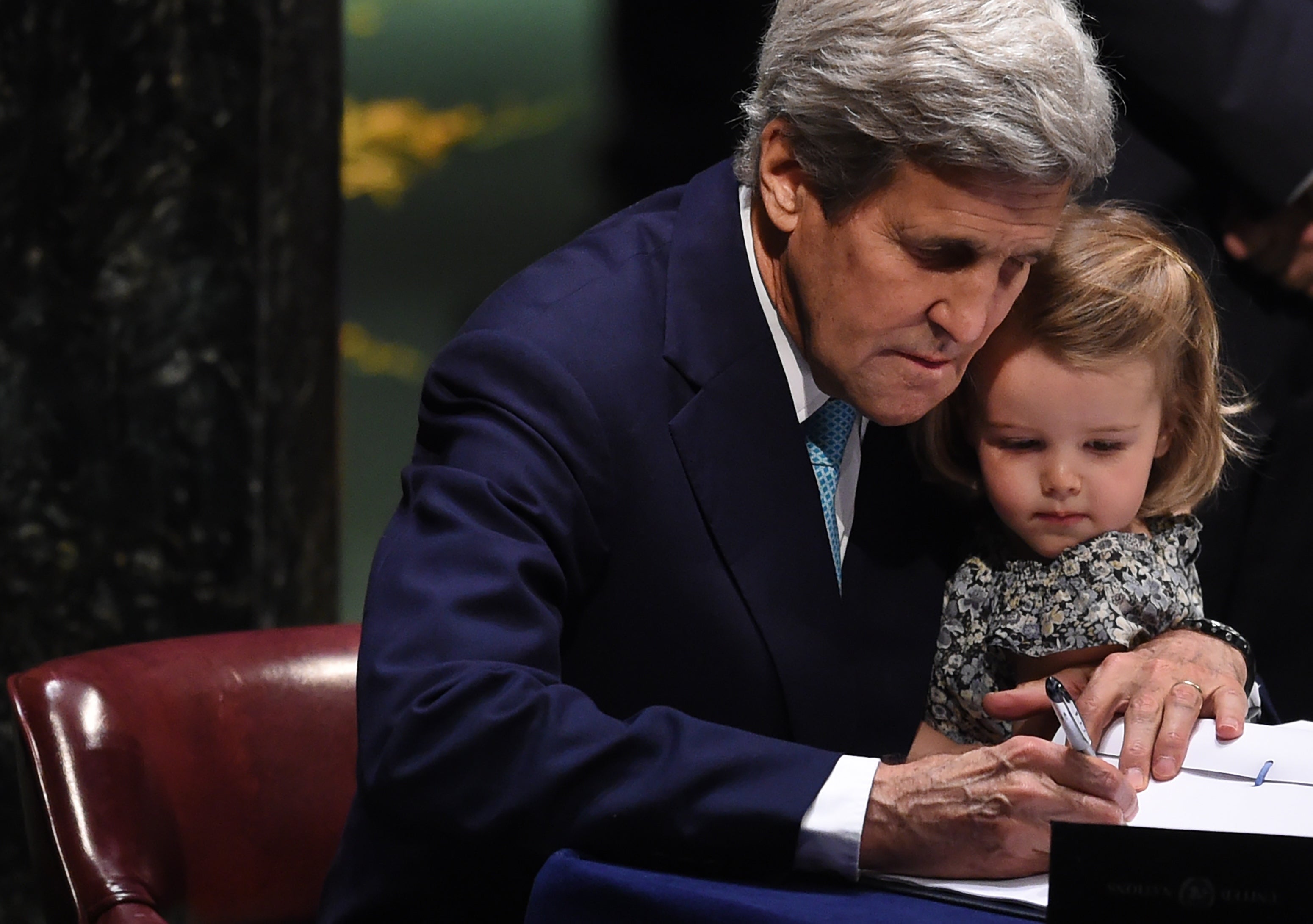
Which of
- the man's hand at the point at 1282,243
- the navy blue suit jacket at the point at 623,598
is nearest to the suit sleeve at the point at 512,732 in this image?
the navy blue suit jacket at the point at 623,598

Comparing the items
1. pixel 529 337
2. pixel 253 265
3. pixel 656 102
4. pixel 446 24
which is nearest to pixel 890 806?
pixel 529 337

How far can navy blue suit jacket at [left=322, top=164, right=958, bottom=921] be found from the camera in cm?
117

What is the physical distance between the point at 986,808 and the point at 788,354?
1.98 feet

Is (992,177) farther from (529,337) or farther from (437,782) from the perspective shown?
(437,782)

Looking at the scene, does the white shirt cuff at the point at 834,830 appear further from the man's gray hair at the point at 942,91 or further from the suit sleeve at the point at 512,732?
the man's gray hair at the point at 942,91

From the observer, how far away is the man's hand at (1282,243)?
2.16 meters

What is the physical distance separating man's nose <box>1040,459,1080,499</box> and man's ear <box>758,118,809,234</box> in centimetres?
40

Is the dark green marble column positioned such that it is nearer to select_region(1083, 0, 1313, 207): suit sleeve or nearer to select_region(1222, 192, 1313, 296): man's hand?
select_region(1083, 0, 1313, 207): suit sleeve

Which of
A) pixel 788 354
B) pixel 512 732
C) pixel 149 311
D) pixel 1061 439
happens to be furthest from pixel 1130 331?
pixel 149 311

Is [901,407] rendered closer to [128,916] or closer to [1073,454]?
[1073,454]

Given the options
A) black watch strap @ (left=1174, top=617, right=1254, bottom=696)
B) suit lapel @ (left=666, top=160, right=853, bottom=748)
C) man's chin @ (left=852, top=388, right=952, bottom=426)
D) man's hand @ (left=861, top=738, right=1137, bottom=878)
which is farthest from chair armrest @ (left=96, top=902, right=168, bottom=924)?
black watch strap @ (left=1174, top=617, right=1254, bottom=696)

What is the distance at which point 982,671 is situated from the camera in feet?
5.60

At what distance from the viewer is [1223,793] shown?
4.24 ft

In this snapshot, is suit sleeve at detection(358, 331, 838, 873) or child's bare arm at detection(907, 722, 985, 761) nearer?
suit sleeve at detection(358, 331, 838, 873)
